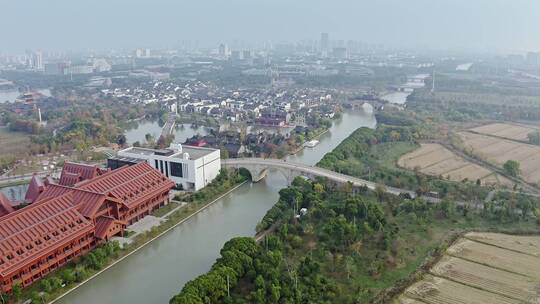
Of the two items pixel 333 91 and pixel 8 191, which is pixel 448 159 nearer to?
pixel 8 191

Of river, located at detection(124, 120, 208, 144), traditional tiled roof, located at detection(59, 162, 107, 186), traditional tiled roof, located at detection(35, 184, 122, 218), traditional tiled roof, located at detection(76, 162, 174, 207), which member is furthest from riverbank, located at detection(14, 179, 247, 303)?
river, located at detection(124, 120, 208, 144)

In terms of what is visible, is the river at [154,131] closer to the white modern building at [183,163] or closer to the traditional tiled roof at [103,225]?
the white modern building at [183,163]

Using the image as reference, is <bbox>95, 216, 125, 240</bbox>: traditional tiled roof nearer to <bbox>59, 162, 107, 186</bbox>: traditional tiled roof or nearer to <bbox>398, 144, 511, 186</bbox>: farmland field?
<bbox>59, 162, 107, 186</bbox>: traditional tiled roof

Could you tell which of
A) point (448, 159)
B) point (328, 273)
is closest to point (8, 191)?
point (328, 273)

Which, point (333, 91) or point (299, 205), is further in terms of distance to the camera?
point (333, 91)

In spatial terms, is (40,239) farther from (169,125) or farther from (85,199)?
(169,125)

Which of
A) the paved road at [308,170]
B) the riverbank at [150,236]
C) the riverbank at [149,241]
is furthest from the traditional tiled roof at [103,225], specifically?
the paved road at [308,170]

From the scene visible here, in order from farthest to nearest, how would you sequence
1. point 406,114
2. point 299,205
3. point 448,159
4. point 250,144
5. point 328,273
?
point 406,114
point 250,144
point 448,159
point 299,205
point 328,273
